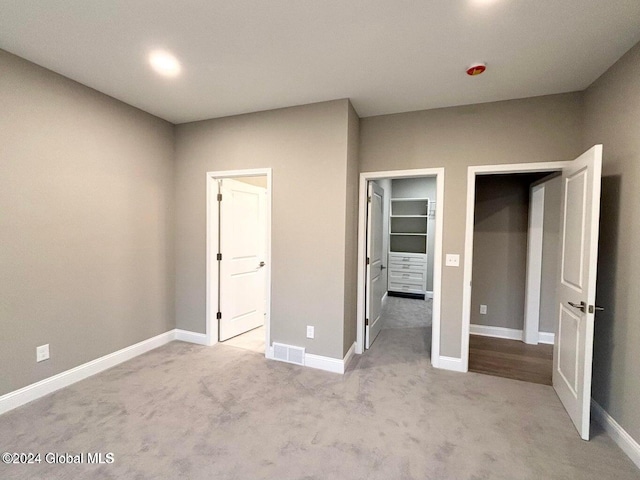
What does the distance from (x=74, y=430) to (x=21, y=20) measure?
8.77ft

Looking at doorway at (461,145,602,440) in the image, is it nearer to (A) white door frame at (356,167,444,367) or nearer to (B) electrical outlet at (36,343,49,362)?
(A) white door frame at (356,167,444,367)

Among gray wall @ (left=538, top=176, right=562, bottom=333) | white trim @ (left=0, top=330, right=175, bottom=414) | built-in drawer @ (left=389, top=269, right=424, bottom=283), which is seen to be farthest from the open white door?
white trim @ (left=0, top=330, right=175, bottom=414)

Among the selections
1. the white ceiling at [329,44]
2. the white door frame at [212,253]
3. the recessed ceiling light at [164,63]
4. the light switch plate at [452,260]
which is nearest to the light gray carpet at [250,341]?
the white door frame at [212,253]

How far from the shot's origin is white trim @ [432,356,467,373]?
283cm

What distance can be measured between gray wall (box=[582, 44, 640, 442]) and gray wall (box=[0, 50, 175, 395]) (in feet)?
13.8

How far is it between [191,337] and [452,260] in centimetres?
314

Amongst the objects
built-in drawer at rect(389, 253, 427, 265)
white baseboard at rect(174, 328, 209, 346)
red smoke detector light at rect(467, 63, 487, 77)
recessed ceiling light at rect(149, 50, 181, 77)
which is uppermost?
recessed ceiling light at rect(149, 50, 181, 77)

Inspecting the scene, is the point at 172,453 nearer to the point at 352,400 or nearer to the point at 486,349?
the point at 352,400

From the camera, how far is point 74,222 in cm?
249

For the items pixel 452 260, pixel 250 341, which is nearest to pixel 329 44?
pixel 452 260

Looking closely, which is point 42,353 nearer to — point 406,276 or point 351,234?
point 351,234

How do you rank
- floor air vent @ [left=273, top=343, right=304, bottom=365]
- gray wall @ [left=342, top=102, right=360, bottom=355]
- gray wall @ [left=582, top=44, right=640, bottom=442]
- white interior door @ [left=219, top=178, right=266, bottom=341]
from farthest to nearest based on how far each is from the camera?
1. white interior door @ [left=219, top=178, right=266, bottom=341]
2. floor air vent @ [left=273, top=343, right=304, bottom=365]
3. gray wall @ [left=342, top=102, right=360, bottom=355]
4. gray wall @ [left=582, top=44, right=640, bottom=442]

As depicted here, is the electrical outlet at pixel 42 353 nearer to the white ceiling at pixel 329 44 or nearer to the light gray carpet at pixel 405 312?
the white ceiling at pixel 329 44

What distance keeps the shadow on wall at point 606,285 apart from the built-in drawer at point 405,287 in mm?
3735
